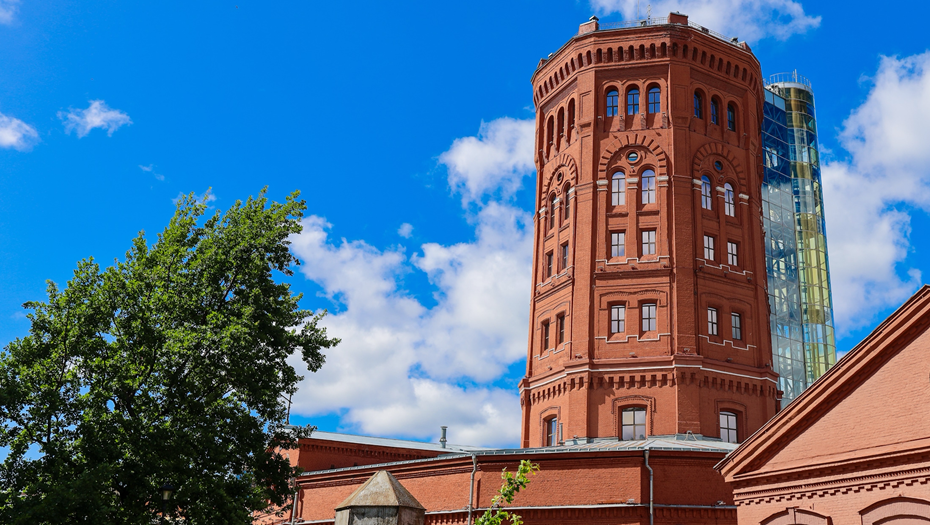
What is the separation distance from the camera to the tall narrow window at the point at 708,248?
38.4 metres

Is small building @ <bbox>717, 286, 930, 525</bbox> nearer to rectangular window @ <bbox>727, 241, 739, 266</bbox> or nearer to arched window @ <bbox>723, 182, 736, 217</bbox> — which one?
rectangular window @ <bbox>727, 241, 739, 266</bbox>

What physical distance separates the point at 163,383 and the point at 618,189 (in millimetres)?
23760

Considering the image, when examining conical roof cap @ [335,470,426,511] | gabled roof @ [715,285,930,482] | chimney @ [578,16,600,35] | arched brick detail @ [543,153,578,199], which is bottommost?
conical roof cap @ [335,470,426,511]

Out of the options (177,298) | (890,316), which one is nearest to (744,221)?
(890,316)

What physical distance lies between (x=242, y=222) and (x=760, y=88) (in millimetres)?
29793

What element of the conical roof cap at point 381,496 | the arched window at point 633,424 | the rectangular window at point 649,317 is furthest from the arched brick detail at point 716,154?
the conical roof cap at point 381,496

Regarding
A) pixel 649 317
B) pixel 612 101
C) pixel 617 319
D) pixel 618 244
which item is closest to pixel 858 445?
pixel 649 317

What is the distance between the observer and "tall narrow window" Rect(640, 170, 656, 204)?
39062 millimetres

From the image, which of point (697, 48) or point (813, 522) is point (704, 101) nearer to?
point (697, 48)

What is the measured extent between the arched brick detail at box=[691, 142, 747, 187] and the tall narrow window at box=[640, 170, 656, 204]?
192cm

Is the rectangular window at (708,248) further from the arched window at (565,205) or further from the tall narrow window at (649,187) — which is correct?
the arched window at (565,205)

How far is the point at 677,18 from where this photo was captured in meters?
41.2

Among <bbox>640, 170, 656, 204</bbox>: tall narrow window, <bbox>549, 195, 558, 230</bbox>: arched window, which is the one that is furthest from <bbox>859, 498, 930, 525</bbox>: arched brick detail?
<bbox>549, 195, 558, 230</bbox>: arched window

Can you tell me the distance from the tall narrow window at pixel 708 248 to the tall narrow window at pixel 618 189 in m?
4.30
